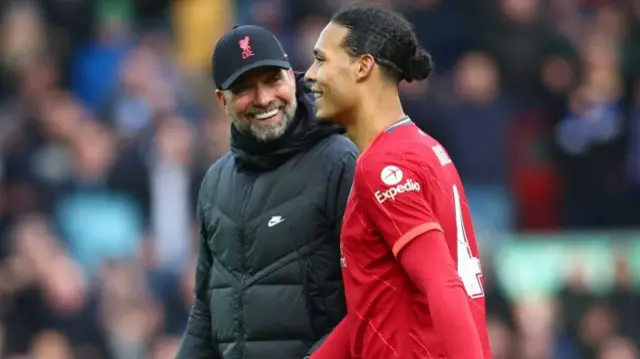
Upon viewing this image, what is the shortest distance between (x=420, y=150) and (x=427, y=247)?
12.5 inches

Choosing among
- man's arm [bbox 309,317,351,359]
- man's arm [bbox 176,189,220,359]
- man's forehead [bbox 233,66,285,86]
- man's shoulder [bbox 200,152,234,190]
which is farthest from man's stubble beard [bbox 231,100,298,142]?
man's arm [bbox 309,317,351,359]

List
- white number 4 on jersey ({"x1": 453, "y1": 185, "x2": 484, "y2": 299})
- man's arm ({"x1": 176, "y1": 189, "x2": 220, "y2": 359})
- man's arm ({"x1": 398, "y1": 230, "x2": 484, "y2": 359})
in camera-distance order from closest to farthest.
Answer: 1. man's arm ({"x1": 398, "y1": 230, "x2": 484, "y2": 359})
2. white number 4 on jersey ({"x1": 453, "y1": 185, "x2": 484, "y2": 299})
3. man's arm ({"x1": 176, "y1": 189, "x2": 220, "y2": 359})

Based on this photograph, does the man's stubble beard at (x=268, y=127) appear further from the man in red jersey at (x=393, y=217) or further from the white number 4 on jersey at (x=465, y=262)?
the white number 4 on jersey at (x=465, y=262)

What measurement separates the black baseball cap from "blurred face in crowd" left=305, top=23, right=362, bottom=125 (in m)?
0.40

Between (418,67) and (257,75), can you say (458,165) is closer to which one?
(257,75)

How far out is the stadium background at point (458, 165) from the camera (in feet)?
34.5

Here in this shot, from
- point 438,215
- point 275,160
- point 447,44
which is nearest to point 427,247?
point 438,215

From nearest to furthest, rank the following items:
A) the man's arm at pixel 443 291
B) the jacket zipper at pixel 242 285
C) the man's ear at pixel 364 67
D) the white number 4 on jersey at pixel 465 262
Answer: the man's arm at pixel 443 291 < the white number 4 on jersey at pixel 465 262 < the man's ear at pixel 364 67 < the jacket zipper at pixel 242 285

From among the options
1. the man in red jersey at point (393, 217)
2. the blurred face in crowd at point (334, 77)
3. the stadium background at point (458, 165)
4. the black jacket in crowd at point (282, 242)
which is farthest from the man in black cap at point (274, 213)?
the stadium background at point (458, 165)

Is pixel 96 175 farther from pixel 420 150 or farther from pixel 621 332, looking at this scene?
pixel 420 150

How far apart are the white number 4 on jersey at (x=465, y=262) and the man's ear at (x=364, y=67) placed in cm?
43

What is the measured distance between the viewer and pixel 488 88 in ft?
38.0

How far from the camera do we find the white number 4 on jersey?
4.90m

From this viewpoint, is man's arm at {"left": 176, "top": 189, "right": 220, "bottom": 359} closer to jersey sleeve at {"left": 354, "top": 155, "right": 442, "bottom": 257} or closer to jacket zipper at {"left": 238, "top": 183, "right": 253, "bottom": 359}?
jacket zipper at {"left": 238, "top": 183, "right": 253, "bottom": 359}
